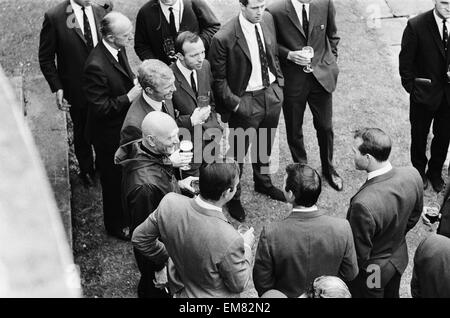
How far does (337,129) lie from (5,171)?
6826 millimetres

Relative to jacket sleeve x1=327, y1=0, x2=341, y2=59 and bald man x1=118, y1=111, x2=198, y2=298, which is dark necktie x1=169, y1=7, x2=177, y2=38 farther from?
bald man x1=118, y1=111, x2=198, y2=298

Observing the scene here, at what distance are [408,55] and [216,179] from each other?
3.16m

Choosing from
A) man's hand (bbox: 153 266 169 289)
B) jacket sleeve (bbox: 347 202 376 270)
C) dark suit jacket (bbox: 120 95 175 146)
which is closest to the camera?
jacket sleeve (bbox: 347 202 376 270)

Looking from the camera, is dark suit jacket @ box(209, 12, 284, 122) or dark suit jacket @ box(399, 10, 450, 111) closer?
dark suit jacket @ box(209, 12, 284, 122)

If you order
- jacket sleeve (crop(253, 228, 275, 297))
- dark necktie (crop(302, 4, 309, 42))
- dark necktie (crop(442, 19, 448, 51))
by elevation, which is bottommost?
jacket sleeve (crop(253, 228, 275, 297))

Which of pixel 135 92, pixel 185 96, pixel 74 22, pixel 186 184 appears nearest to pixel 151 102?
pixel 135 92

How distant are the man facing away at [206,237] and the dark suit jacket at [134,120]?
1.04 meters

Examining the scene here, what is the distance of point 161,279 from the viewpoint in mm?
4547

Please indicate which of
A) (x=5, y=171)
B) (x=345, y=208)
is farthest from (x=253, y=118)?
(x=5, y=171)

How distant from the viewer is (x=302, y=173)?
158 inches

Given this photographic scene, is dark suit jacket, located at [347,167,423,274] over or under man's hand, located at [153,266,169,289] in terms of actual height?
over

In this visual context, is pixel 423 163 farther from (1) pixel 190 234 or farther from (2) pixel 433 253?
(1) pixel 190 234

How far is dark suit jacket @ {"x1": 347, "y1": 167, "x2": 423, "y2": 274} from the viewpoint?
13.8ft

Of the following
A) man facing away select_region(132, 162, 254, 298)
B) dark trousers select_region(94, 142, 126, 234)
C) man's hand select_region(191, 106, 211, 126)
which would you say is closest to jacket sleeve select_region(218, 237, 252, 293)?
man facing away select_region(132, 162, 254, 298)
